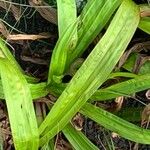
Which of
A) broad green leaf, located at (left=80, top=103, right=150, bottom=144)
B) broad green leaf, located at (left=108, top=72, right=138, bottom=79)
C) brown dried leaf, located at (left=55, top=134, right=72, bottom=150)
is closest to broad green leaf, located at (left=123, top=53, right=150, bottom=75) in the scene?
broad green leaf, located at (left=108, top=72, right=138, bottom=79)

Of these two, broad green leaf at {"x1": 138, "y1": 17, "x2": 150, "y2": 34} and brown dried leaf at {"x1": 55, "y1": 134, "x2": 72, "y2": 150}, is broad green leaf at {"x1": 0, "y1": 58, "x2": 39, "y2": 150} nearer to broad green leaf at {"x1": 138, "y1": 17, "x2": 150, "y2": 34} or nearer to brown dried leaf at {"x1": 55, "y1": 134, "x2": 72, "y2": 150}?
brown dried leaf at {"x1": 55, "y1": 134, "x2": 72, "y2": 150}

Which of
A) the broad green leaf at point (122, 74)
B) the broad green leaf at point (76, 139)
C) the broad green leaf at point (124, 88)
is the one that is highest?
the broad green leaf at point (122, 74)

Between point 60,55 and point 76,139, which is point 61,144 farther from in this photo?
point 60,55

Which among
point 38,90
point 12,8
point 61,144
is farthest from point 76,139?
point 12,8

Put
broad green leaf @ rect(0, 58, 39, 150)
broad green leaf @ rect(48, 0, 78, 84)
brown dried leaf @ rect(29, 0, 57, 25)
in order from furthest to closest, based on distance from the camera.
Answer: brown dried leaf @ rect(29, 0, 57, 25) → broad green leaf @ rect(48, 0, 78, 84) → broad green leaf @ rect(0, 58, 39, 150)

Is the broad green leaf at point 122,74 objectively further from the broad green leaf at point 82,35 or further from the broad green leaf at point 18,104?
the broad green leaf at point 18,104

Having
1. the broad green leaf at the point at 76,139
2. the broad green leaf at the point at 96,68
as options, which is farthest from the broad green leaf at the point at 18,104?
the broad green leaf at the point at 76,139

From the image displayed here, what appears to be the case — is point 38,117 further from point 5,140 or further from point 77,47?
point 77,47
